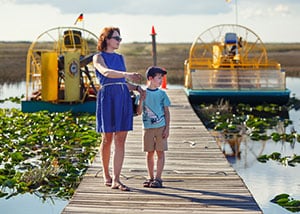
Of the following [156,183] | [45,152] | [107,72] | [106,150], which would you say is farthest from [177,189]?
[45,152]

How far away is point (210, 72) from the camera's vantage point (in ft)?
59.5

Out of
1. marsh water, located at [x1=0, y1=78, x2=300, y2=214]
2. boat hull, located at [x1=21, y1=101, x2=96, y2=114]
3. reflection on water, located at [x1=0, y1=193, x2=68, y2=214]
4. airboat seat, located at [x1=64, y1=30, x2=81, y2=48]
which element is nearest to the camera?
reflection on water, located at [x1=0, y1=193, x2=68, y2=214]

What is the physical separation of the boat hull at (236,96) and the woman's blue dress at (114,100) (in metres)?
11.3

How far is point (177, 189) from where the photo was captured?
6.67 meters

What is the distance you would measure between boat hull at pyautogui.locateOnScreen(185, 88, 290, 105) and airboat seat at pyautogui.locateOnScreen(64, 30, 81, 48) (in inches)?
134

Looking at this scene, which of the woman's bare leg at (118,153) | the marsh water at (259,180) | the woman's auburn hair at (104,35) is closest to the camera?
the woman's auburn hair at (104,35)

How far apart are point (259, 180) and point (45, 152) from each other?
3774mm

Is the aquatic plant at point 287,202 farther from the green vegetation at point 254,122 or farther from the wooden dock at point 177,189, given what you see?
the wooden dock at point 177,189

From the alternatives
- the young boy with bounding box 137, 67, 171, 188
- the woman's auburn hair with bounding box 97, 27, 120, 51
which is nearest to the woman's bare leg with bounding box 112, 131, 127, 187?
the young boy with bounding box 137, 67, 171, 188

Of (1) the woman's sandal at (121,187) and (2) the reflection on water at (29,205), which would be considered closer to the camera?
(1) the woman's sandal at (121,187)

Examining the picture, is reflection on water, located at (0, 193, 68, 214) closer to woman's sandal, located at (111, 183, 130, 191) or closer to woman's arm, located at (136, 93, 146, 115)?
woman's sandal, located at (111, 183, 130, 191)

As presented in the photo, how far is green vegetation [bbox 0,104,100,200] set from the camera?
335 inches

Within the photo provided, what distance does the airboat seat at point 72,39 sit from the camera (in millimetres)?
17169

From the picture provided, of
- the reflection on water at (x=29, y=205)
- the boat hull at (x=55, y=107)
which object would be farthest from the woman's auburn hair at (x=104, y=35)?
the boat hull at (x=55, y=107)
